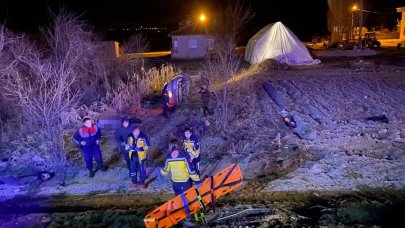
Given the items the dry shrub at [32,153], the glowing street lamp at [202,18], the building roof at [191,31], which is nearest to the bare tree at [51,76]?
the dry shrub at [32,153]

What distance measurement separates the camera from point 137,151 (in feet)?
25.7

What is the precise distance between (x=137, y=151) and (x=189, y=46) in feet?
95.7

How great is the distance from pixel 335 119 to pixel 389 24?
4472 centimetres

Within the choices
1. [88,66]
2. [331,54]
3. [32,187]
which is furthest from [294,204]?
[331,54]

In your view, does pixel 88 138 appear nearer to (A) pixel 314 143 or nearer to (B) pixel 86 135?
(B) pixel 86 135

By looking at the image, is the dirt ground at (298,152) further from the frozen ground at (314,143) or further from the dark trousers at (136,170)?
the dark trousers at (136,170)

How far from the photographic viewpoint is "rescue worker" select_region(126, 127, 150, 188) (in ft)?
25.3

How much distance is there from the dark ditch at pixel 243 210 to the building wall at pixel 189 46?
28.7m

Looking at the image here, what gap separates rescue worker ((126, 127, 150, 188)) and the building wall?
28173 mm

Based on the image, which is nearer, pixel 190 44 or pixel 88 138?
pixel 88 138

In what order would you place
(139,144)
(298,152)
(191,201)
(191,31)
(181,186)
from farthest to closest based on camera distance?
(191,31), (298,152), (139,144), (181,186), (191,201)

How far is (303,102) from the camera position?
13.9m

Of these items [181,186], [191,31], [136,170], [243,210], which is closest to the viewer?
[181,186]

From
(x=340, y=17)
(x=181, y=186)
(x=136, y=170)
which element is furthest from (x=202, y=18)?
(x=181, y=186)
